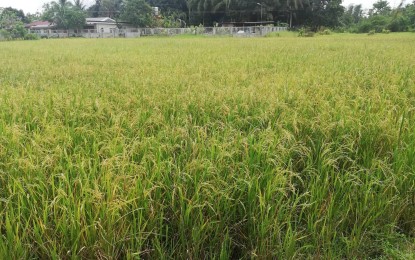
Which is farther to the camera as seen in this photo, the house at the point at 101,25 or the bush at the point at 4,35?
the house at the point at 101,25

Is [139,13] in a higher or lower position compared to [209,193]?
higher

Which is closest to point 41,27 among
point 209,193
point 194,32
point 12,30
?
point 12,30

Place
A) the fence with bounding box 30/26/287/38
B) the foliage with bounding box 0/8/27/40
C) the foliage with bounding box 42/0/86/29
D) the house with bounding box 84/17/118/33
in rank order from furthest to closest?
1. the house with bounding box 84/17/118/33
2. the foliage with bounding box 42/0/86/29
3. the fence with bounding box 30/26/287/38
4. the foliage with bounding box 0/8/27/40

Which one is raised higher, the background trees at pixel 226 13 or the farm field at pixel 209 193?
the background trees at pixel 226 13

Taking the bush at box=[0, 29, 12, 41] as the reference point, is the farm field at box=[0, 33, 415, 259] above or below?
below

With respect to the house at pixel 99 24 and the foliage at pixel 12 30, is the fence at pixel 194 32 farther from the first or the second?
the house at pixel 99 24

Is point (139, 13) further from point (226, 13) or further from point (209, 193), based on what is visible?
point (209, 193)

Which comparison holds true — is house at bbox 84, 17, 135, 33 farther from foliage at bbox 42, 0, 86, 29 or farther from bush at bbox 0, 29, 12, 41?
bush at bbox 0, 29, 12, 41

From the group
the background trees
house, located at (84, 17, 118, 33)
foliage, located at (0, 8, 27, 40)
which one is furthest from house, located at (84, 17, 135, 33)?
foliage, located at (0, 8, 27, 40)

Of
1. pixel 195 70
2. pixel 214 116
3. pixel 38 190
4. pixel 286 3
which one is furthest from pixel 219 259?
pixel 286 3

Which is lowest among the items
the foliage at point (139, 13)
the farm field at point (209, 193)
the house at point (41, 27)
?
the farm field at point (209, 193)

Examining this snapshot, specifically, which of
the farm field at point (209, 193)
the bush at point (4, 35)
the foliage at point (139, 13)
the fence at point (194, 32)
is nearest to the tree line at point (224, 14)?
the foliage at point (139, 13)

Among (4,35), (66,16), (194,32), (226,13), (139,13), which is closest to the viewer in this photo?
(4,35)

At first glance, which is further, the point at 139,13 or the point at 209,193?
the point at 139,13
